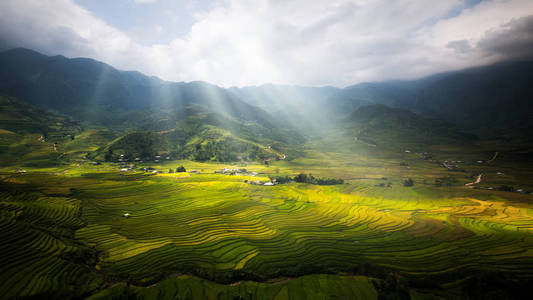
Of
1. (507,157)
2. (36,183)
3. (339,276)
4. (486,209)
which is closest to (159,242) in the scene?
(339,276)

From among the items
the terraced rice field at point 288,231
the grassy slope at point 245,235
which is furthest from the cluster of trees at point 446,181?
the terraced rice field at point 288,231

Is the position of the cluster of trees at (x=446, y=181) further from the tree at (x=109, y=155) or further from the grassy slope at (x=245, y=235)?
the tree at (x=109, y=155)

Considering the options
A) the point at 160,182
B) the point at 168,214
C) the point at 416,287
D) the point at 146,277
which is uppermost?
the point at 160,182

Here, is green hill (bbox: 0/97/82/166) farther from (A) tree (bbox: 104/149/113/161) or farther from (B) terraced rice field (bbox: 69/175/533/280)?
(B) terraced rice field (bbox: 69/175/533/280)

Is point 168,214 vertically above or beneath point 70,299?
above

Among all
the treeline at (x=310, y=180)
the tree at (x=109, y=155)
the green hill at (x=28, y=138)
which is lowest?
the treeline at (x=310, y=180)

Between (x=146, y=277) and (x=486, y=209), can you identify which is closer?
(x=146, y=277)

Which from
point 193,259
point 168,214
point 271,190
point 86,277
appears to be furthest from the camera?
point 271,190

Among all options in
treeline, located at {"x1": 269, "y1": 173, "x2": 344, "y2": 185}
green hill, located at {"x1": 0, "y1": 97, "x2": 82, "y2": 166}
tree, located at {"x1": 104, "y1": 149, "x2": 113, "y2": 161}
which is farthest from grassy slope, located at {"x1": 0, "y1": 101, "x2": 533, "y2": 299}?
green hill, located at {"x1": 0, "y1": 97, "x2": 82, "y2": 166}

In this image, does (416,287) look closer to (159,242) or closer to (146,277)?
(146,277)
